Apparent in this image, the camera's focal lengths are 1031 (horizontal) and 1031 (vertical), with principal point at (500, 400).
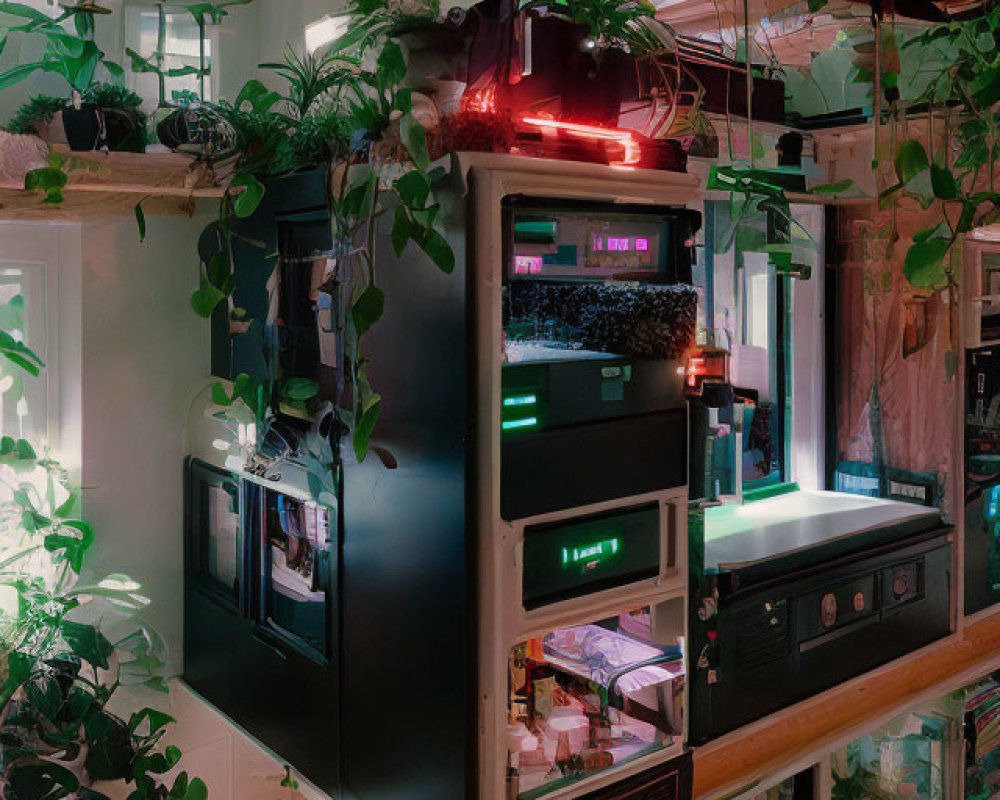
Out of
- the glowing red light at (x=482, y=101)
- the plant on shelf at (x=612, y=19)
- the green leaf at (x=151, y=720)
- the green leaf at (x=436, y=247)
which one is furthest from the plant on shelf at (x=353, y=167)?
the green leaf at (x=151, y=720)

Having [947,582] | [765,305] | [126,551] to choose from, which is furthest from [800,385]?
[126,551]

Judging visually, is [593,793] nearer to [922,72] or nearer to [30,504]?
[30,504]

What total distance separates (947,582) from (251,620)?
5.84 feet

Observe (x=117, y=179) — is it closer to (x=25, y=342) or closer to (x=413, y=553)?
(x=25, y=342)

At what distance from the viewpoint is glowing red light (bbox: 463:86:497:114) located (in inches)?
63.5

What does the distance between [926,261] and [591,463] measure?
752 mm

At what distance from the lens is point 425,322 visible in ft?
5.58

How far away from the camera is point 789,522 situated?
2611 mm

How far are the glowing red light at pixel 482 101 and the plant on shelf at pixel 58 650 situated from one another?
100 cm

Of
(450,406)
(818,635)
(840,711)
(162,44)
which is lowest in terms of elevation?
(840,711)

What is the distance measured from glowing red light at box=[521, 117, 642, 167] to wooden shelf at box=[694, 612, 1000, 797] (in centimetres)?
116

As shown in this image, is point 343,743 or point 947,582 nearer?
point 343,743

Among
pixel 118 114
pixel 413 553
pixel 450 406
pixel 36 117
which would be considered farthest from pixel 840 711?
pixel 36 117

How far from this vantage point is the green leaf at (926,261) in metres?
1.14
